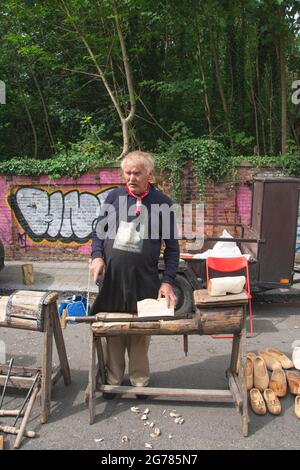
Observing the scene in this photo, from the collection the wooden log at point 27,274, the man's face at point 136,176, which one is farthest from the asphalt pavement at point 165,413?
the wooden log at point 27,274

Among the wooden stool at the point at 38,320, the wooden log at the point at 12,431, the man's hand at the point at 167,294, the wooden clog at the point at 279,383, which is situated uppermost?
the man's hand at the point at 167,294

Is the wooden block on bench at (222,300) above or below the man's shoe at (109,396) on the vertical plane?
above

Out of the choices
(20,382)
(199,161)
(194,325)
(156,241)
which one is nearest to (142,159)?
(156,241)

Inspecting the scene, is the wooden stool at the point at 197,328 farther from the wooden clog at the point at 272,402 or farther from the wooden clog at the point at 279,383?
the wooden clog at the point at 279,383

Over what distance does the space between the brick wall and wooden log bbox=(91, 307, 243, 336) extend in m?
6.16

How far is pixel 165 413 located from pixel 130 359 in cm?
54

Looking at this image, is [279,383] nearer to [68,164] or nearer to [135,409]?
[135,409]

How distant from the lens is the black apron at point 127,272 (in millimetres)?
3484

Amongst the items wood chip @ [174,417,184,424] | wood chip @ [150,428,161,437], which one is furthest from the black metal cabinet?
wood chip @ [150,428,161,437]

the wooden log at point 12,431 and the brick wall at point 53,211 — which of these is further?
the brick wall at point 53,211

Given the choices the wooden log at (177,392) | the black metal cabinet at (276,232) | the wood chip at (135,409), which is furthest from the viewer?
the black metal cabinet at (276,232)

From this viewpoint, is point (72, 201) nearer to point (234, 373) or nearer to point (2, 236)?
point (2, 236)

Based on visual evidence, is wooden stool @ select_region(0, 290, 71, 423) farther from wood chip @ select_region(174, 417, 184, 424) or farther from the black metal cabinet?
the black metal cabinet
